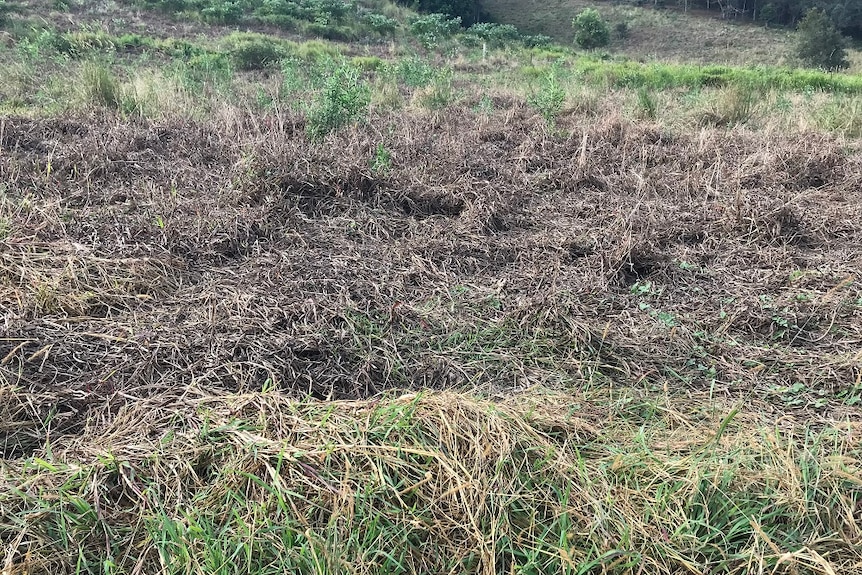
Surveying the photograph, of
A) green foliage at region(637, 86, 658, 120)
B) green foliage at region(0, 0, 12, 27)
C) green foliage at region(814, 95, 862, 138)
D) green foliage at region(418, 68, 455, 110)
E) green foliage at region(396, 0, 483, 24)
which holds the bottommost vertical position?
green foliage at region(814, 95, 862, 138)

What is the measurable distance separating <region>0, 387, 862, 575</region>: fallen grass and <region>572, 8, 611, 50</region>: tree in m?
28.0

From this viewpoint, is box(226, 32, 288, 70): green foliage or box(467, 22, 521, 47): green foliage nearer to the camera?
box(226, 32, 288, 70): green foliage

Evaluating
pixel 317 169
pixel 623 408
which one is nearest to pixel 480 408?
pixel 623 408

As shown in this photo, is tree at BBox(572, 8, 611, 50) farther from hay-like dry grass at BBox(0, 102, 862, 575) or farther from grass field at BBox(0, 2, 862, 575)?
hay-like dry grass at BBox(0, 102, 862, 575)

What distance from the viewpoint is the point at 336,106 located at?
467cm

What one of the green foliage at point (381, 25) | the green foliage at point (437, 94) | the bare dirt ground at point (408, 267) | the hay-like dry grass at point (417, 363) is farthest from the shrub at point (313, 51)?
the hay-like dry grass at point (417, 363)

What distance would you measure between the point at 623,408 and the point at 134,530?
5.32 feet

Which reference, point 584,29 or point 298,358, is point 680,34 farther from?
point 298,358

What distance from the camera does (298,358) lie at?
209 cm

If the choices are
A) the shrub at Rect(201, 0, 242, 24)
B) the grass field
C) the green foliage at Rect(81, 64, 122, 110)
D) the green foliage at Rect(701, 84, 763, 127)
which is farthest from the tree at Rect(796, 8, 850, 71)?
the green foliage at Rect(81, 64, 122, 110)

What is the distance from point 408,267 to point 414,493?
58.2 inches

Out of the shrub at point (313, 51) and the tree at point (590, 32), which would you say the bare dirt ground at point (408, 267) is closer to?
the shrub at point (313, 51)

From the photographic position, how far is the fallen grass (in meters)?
1.36

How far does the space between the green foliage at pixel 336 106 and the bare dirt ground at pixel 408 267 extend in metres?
0.45
